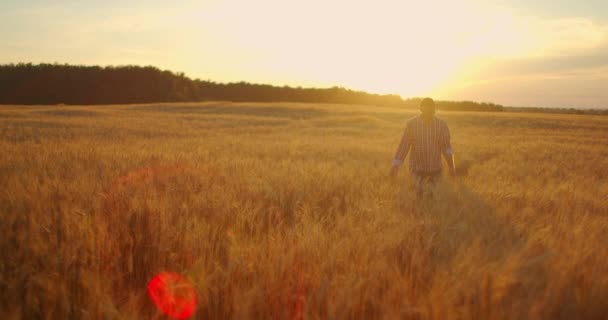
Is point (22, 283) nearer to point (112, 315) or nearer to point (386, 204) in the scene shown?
point (112, 315)

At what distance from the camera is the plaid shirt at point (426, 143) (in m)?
5.35

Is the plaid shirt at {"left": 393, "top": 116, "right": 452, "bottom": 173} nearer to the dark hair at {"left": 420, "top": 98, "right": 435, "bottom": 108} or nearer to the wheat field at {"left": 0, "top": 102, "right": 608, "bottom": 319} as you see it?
the dark hair at {"left": 420, "top": 98, "right": 435, "bottom": 108}

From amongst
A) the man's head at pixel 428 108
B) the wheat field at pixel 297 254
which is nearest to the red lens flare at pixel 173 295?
the wheat field at pixel 297 254

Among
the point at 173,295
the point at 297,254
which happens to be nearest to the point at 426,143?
the point at 297,254

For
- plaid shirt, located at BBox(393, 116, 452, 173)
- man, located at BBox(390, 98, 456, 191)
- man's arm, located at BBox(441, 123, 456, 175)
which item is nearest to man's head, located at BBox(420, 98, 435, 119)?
man, located at BBox(390, 98, 456, 191)

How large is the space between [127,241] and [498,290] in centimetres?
197

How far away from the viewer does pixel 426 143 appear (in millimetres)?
5371

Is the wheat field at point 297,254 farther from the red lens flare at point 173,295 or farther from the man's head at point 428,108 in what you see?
the man's head at point 428,108

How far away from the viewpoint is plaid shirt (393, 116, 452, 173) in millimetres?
5352

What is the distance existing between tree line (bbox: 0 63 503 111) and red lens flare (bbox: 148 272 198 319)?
202 ft

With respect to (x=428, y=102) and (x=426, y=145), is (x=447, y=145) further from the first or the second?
(x=428, y=102)

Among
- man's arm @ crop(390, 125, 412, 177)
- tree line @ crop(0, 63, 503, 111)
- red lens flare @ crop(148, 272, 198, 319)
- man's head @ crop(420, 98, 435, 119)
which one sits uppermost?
tree line @ crop(0, 63, 503, 111)

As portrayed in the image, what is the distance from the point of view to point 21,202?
2752 millimetres

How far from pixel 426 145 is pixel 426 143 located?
0.03 m
